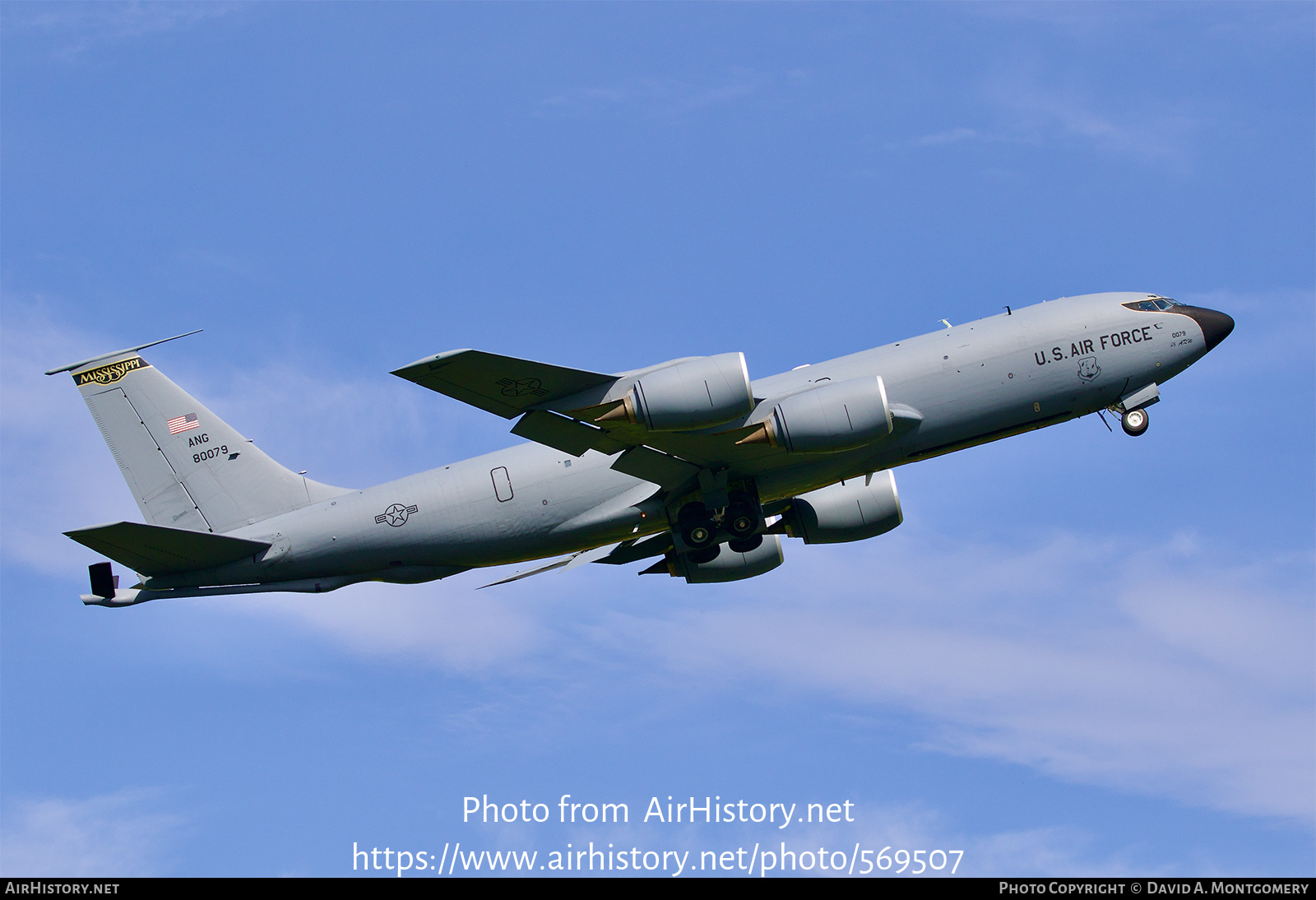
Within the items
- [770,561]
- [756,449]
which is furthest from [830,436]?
[770,561]

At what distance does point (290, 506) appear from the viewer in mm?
37125

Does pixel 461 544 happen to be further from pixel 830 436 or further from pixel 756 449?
pixel 830 436

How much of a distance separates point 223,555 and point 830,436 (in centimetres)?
1840

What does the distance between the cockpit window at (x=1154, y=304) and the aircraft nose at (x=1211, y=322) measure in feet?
0.86

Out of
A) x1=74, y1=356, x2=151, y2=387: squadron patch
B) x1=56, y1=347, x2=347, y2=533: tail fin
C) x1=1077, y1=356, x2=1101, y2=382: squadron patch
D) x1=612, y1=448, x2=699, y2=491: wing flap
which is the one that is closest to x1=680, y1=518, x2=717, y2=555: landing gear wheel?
x1=612, y1=448, x2=699, y2=491: wing flap

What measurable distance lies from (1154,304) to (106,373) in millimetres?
33032

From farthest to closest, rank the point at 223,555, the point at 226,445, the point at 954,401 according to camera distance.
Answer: the point at 226,445 → the point at 223,555 → the point at 954,401

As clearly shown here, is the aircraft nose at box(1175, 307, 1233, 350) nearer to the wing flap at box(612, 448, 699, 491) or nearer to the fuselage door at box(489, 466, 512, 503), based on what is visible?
the wing flap at box(612, 448, 699, 491)

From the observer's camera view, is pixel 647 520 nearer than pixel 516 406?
No

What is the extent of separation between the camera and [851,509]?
38.1 metres

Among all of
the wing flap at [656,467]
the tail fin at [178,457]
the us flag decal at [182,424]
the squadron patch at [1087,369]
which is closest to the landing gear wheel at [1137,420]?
the squadron patch at [1087,369]

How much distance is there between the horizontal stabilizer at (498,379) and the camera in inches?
1083

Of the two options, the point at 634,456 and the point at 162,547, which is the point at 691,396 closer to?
the point at 634,456
